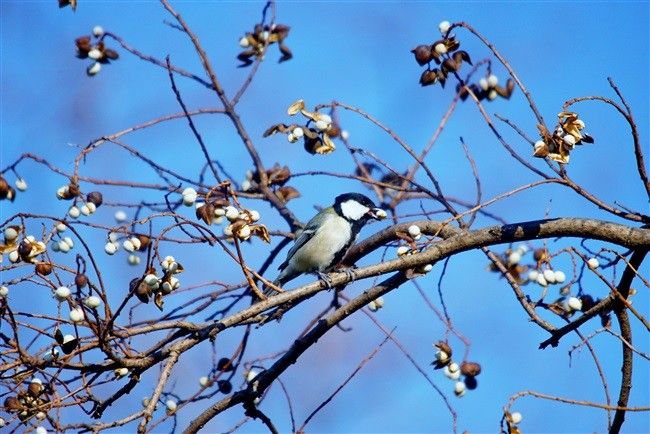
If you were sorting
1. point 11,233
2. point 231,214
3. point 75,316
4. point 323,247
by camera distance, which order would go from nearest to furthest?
1. point 75,316
2. point 231,214
3. point 11,233
4. point 323,247

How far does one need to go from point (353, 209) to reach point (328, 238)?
25cm

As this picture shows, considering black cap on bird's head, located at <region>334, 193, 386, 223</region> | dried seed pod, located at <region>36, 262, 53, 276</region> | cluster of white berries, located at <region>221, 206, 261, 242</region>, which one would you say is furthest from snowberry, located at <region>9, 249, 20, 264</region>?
black cap on bird's head, located at <region>334, 193, 386, 223</region>

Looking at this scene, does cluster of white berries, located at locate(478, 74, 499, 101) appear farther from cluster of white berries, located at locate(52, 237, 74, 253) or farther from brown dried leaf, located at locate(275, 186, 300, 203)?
cluster of white berries, located at locate(52, 237, 74, 253)

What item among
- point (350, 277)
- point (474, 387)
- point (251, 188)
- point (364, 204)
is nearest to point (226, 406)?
point (350, 277)

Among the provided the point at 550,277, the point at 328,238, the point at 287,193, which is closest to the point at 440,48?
the point at 550,277

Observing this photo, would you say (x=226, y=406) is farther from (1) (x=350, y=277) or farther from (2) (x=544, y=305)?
(2) (x=544, y=305)

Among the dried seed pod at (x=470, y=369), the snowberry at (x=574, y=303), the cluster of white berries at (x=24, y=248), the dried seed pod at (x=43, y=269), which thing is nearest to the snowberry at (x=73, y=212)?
the cluster of white berries at (x=24, y=248)

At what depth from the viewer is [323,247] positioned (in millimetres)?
4688

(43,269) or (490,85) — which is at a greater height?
(490,85)

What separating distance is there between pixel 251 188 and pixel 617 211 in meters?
2.02

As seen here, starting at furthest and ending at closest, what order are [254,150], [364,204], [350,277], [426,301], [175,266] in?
1. [364,204]
2. [254,150]
3. [426,301]
4. [350,277]
5. [175,266]

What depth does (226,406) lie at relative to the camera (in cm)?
292

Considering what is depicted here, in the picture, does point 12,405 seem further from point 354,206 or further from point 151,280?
point 354,206

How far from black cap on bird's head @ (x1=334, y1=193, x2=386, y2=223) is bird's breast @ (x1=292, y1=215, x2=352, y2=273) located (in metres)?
0.08
